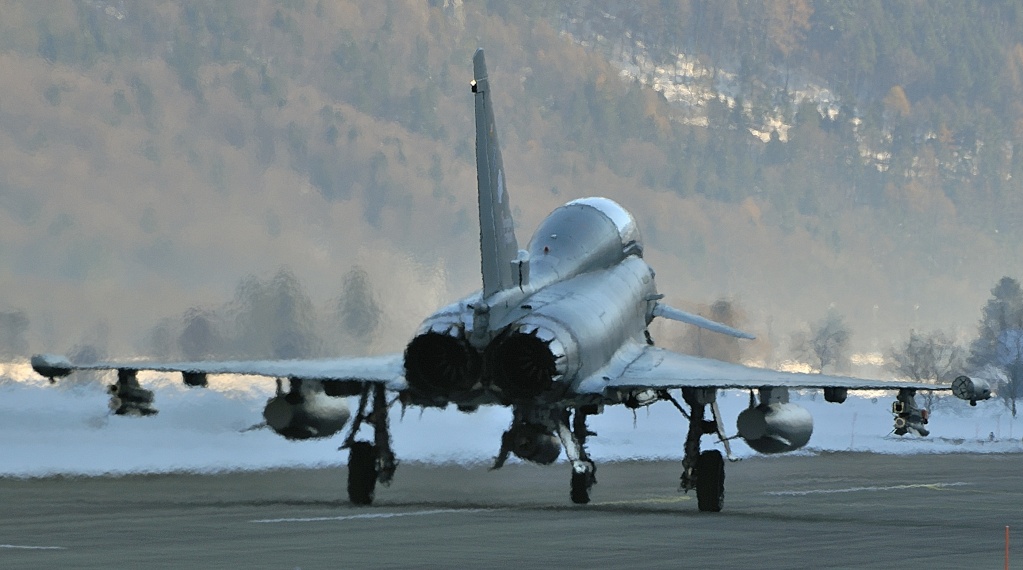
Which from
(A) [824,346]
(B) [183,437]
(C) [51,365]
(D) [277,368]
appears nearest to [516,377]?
(D) [277,368]

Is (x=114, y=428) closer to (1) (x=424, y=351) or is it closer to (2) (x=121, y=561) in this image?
(1) (x=424, y=351)

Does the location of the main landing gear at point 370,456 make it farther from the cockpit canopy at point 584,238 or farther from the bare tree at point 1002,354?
the bare tree at point 1002,354

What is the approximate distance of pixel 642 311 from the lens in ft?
112

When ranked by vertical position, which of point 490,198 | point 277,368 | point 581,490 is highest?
point 490,198

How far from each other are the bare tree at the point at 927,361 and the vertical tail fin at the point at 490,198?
62.2 m

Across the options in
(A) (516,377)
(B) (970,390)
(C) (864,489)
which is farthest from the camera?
(C) (864,489)

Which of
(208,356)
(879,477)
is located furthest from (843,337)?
(208,356)

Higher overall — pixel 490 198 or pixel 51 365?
pixel 490 198

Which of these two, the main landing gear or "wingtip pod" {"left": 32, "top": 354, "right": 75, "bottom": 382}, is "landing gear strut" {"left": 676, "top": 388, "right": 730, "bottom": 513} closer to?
the main landing gear

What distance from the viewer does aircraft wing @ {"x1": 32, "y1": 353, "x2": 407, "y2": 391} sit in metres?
28.2

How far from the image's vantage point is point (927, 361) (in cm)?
9706

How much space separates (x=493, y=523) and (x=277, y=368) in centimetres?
568

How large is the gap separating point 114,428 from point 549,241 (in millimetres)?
11371

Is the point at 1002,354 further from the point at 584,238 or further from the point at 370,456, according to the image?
the point at 370,456
